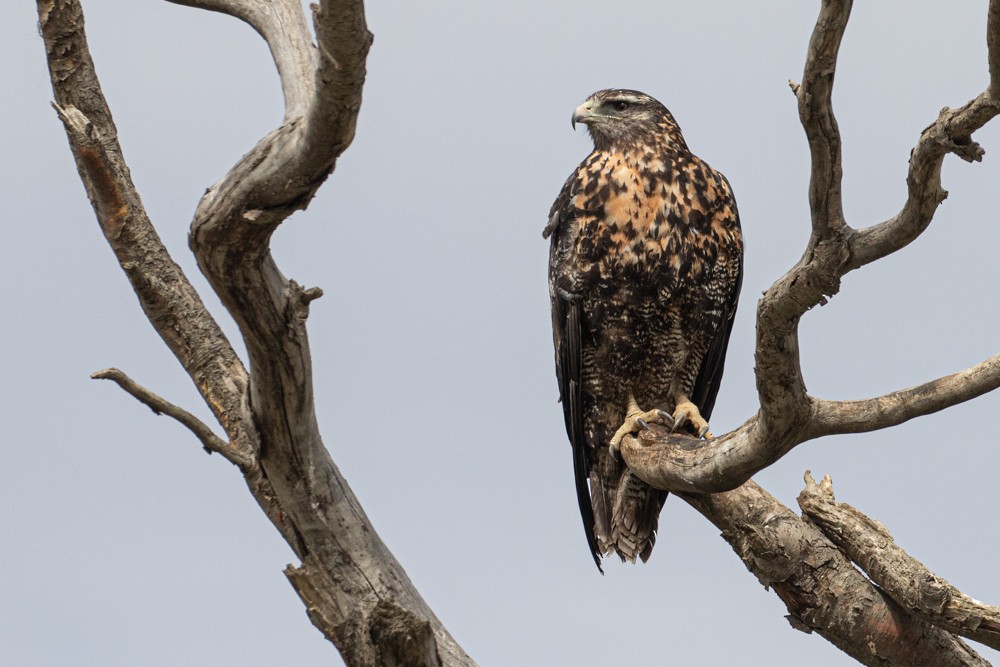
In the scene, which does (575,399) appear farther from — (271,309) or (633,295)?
(271,309)

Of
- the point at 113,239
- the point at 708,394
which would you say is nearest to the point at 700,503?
the point at 708,394

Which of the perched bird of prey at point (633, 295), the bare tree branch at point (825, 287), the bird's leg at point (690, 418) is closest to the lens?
the bare tree branch at point (825, 287)

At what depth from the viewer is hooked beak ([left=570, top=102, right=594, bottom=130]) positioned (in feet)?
24.7

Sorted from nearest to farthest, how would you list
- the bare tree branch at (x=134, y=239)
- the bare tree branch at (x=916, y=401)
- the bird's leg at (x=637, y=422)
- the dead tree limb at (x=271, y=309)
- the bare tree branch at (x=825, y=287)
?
the bare tree branch at (x=825, y=287)
the dead tree limb at (x=271, y=309)
the bare tree branch at (x=916, y=401)
the bare tree branch at (x=134, y=239)
the bird's leg at (x=637, y=422)

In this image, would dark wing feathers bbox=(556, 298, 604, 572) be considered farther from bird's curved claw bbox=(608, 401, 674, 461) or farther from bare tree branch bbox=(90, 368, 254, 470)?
bare tree branch bbox=(90, 368, 254, 470)

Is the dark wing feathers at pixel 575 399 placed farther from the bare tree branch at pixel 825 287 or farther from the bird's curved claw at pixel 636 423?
the bare tree branch at pixel 825 287

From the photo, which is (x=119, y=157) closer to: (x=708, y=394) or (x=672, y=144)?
(x=672, y=144)

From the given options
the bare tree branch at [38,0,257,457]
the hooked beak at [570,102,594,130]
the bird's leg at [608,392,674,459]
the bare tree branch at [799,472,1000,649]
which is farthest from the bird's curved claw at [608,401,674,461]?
the bare tree branch at [38,0,257,457]

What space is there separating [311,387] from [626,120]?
2941 millimetres

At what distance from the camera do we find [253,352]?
16.7 feet

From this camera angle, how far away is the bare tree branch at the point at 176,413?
505cm

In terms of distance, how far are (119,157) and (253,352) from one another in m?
1.53

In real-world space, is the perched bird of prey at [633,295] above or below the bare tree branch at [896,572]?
above

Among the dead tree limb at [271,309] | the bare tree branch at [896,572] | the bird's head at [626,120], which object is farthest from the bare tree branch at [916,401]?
the bird's head at [626,120]
